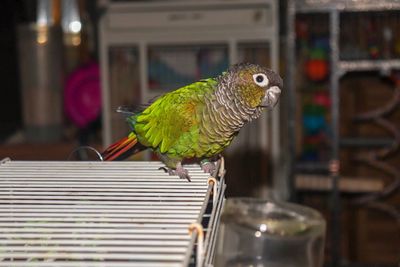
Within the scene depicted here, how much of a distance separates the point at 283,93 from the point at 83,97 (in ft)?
2.69

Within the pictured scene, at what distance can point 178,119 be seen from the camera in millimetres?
972

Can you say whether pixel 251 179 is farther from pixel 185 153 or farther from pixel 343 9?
pixel 185 153

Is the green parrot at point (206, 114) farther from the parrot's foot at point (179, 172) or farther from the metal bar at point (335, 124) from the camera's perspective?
the metal bar at point (335, 124)

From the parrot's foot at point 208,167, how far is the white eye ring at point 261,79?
0.53ft

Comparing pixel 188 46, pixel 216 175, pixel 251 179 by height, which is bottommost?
pixel 251 179

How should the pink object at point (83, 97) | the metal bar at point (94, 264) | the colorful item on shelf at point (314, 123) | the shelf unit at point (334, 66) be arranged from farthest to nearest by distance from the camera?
the pink object at point (83, 97)
the colorful item on shelf at point (314, 123)
the shelf unit at point (334, 66)
the metal bar at point (94, 264)

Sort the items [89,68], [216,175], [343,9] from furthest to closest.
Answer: [89,68]
[343,9]
[216,175]

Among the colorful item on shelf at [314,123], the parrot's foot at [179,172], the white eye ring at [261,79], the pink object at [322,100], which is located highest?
the white eye ring at [261,79]

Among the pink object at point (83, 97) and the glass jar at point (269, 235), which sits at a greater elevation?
the pink object at point (83, 97)

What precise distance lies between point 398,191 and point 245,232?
161 centimetres

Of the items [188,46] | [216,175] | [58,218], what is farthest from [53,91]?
[58,218]

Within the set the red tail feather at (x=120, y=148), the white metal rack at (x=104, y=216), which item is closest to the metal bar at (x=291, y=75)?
the red tail feather at (x=120, y=148)

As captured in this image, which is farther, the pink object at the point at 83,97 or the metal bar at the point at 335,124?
Answer: the pink object at the point at 83,97

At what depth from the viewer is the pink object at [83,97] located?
2406 mm
